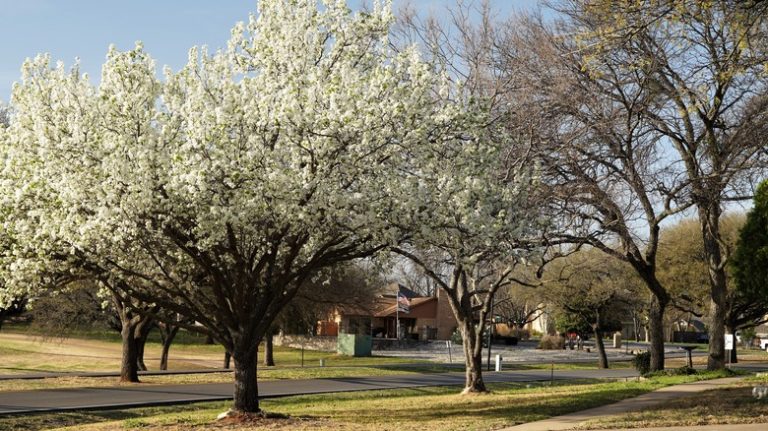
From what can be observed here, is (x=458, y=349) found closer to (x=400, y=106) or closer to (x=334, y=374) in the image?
(x=334, y=374)

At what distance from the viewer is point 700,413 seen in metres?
15.9

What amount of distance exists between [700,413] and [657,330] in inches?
481

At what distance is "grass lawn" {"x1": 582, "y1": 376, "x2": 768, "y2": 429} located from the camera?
14.7 meters

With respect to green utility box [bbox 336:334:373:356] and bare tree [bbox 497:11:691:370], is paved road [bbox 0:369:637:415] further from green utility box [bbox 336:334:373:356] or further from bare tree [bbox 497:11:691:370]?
green utility box [bbox 336:334:373:356]

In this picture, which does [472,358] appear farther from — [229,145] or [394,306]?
[394,306]

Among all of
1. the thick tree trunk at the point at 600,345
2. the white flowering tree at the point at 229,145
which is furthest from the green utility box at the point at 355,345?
the white flowering tree at the point at 229,145

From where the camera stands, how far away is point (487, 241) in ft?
52.8

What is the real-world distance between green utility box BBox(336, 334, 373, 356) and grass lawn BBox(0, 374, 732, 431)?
30251 millimetres

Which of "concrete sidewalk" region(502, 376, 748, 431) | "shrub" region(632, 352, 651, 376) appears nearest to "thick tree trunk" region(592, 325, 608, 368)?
"shrub" region(632, 352, 651, 376)

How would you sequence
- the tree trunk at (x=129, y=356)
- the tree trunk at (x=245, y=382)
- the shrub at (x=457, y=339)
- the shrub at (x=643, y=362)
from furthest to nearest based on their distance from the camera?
the shrub at (x=457, y=339) < the tree trunk at (x=129, y=356) < the shrub at (x=643, y=362) < the tree trunk at (x=245, y=382)

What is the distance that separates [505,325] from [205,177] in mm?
83850

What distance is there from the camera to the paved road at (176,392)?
23.0 m

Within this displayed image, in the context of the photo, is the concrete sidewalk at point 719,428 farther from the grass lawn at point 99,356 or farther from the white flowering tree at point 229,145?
the grass lawn at point 99,356

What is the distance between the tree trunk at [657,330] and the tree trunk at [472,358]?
6267mm
